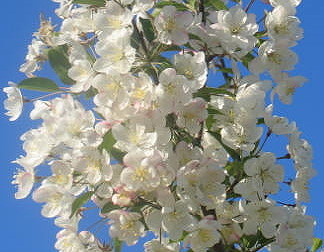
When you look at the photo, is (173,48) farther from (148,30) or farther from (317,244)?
(317,244)

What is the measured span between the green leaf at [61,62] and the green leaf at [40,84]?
0.17 ft

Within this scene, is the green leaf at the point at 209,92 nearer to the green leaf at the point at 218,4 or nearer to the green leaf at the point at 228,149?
the green leaf at the point at 228,149

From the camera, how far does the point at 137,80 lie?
2.04 metres

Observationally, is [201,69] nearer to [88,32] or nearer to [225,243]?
[88,32]

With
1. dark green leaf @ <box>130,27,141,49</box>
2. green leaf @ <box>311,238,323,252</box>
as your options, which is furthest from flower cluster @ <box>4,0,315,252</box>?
green leaf @ <box>311,238,323,252</box>

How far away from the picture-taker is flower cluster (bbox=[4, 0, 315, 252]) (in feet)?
6.61

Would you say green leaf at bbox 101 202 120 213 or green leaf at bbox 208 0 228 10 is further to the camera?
green leaf at bbox 208 0 228 10

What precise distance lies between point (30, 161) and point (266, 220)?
101 cm

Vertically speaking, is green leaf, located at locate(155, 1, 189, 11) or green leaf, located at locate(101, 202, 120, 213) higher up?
green leaf, located at locate(155, 1, 189, 11)

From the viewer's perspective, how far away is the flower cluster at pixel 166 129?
6.61 ft

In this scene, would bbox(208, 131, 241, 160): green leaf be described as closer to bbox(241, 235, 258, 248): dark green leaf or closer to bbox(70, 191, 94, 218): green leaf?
bbox(241, 235, 258, 248): dark green leaf

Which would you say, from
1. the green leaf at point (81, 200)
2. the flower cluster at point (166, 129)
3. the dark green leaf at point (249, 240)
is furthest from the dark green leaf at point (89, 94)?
the dark green leaf at point (249, 240)

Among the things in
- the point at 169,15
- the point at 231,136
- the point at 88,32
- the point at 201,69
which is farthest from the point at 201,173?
the point at 88,32

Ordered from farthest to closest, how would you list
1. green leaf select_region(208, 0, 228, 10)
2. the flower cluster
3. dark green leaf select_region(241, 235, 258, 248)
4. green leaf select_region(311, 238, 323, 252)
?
green leaf select_region(311, 238, 323, 252), green leaf select_region(208, 0, 228, 10), dark green leaf select_region(241, 235, 258, 248), the flower cluster
